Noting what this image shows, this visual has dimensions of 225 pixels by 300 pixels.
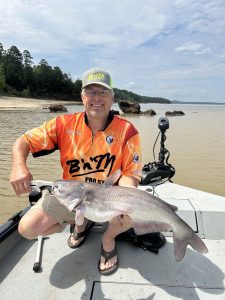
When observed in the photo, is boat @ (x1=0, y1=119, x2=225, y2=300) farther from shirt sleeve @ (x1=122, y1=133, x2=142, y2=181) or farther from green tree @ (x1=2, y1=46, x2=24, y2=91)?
green tree @ (x1=2, y1=46, x2=24, y2=91)

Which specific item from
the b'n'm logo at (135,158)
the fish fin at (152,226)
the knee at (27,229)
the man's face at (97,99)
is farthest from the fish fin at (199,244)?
the man's face at (97,99)

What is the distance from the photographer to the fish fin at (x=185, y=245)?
9.66 ft

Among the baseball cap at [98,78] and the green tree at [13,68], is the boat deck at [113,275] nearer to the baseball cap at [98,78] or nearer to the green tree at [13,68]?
the baseball cap at [98,78]

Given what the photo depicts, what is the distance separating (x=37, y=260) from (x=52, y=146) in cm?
126

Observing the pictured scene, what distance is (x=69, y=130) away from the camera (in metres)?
4.01

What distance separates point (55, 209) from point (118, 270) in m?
0.93

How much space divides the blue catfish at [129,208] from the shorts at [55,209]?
0.57 m

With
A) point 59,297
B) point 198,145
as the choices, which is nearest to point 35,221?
point 59,297

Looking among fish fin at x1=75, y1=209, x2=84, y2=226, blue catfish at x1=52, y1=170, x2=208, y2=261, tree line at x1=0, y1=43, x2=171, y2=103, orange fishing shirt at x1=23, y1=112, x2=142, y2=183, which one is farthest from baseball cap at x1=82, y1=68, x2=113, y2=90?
tree line at x1=0, y1=43, x2=171, y2=103

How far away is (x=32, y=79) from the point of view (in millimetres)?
92125

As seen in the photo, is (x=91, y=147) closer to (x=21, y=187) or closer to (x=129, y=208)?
(x=21, y=187)

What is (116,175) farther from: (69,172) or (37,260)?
(37,260)

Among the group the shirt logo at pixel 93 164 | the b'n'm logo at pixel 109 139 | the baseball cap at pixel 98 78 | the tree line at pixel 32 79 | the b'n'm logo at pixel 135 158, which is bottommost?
the tree line at pixel 32 79

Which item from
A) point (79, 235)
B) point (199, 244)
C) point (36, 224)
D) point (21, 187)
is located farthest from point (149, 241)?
point (21, 187)
